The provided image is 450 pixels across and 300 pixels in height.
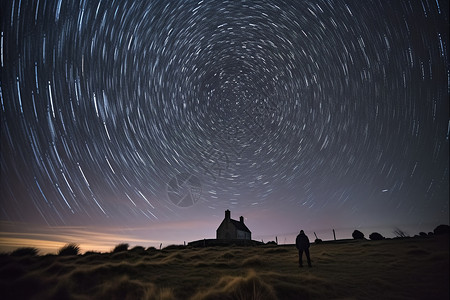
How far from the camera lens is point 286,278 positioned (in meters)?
9.85

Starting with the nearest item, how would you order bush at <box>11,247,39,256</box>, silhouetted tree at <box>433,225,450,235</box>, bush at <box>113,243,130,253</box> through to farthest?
bush at <box>11,247,39,256</box>, bush at <box>113,243,130,253</box>, silhouetted tree at <box>433,225,450,235</box>

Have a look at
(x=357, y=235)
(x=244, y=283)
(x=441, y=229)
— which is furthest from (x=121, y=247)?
(x=441, y=229)

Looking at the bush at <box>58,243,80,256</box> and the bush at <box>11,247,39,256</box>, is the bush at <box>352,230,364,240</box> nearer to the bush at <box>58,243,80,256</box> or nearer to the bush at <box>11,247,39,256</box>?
the bush at <box>58,243,80,256</box>

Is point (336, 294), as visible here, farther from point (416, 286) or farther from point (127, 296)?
point (127, 296)

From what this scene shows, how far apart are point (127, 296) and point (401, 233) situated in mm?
33689

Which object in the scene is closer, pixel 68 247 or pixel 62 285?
pixel 62 285

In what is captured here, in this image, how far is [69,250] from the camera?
24.1 meters

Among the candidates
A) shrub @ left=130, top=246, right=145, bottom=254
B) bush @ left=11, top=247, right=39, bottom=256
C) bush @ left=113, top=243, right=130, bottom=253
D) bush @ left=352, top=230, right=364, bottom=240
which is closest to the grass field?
shrub @ left=130, top=246, right=145, bottom=254

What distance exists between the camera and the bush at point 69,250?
2339 cm

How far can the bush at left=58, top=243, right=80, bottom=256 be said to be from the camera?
23.4m

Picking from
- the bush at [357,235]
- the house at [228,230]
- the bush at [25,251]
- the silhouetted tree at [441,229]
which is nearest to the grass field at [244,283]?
the bush at [25,251]

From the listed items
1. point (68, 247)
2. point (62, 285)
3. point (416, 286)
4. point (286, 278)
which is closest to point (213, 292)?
point (286, 278)

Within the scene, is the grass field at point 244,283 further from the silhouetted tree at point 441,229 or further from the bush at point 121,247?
the silhouetted tree at point 441,229

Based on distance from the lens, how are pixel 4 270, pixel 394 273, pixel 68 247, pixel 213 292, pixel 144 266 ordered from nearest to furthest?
pixel 213 292, pixel 394 273, pixel 4 270, pixel 144 266, pixel 68 247
